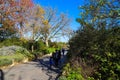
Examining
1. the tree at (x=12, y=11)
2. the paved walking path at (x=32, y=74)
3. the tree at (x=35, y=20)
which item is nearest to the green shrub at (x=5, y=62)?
the paved walking path at (x=32, y=74)

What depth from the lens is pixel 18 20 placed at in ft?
97.3

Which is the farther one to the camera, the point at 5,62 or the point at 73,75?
the point at 5,62

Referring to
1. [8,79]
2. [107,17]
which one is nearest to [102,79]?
[107,17]

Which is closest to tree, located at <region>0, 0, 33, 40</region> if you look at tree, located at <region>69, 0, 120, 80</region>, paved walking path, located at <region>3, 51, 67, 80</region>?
paved walking path, located at <region>3, 51, 67, 80</region>

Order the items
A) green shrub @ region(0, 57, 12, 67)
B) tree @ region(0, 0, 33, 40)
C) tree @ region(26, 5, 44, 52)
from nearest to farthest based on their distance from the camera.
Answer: green shrub @ region(0, 57, 12, 67) → tree @ region(0, 0, 33, 40) → tree @ region(26, 5, 44, 52)

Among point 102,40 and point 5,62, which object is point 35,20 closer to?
point 5,62

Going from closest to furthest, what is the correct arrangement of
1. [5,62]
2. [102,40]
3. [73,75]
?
[73,75], [102,40], [5,62]

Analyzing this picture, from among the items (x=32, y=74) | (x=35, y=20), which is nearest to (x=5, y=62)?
(x=32, y=74)

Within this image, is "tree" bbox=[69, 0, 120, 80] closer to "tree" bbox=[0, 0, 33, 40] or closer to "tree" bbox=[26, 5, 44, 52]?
"tree" bbox=[0, 0, 33, 40]

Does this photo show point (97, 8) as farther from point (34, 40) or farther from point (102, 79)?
point (34, 40)

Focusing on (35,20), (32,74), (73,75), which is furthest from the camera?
(35,20)

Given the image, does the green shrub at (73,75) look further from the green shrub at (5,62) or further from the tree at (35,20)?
the tree at (35,20)

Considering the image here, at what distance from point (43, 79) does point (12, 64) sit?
987 centimetres

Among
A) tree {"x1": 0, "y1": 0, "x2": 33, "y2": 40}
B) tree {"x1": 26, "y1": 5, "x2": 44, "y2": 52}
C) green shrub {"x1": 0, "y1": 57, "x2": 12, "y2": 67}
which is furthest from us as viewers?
tree {"x1": 26, "y1": 5, "x2": 44, "y2": 52}
